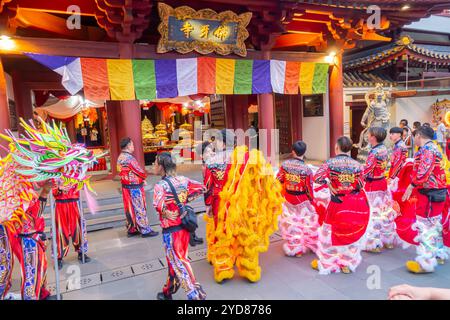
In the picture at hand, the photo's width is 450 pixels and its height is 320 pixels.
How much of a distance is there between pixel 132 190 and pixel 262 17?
542 centimetres

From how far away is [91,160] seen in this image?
3.49 m

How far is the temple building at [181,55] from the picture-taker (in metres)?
6.70

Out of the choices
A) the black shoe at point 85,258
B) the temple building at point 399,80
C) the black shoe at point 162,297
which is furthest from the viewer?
the temple building at point 399,80

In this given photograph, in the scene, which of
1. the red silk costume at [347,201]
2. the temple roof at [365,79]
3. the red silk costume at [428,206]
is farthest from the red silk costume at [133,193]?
the temple roof at [365,79]

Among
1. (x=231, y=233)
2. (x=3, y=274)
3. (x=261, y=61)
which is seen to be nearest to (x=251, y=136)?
(x=261, y=61)

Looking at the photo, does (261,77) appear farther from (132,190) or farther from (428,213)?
(428,213)

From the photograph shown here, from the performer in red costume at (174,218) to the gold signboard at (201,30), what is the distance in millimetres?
4980

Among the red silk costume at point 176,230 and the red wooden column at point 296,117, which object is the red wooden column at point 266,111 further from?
the red silk costume at point 176,230

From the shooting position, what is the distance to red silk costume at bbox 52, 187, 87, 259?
467 centimetres

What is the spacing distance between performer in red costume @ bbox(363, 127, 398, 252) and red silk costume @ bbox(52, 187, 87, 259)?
4479mm

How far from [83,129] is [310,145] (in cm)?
958

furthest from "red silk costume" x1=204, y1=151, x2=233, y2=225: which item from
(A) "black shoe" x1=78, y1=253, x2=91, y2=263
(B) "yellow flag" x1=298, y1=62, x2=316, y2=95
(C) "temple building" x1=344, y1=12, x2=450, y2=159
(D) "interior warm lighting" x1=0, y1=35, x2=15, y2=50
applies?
(C) "temple building" x1=344, y1=12, x2=450, y2=159

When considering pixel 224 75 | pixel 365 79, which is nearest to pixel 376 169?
pixel 224 75

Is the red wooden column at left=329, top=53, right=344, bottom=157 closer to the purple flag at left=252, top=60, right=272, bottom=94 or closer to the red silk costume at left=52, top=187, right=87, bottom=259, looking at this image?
the purple flag at left=252, top=60, right=272, bottom=94
